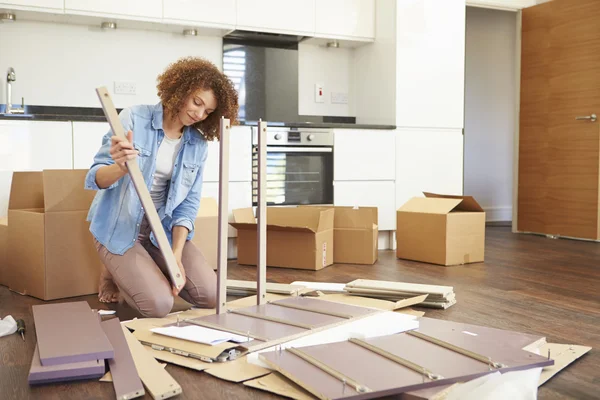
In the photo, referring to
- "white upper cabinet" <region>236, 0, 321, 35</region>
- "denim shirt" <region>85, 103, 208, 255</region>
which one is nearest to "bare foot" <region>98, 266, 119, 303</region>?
"denim shirt" <region>85, 103, 208, 255</region>

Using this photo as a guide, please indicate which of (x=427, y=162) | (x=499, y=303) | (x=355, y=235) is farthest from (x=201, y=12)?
(x=499, y=303)

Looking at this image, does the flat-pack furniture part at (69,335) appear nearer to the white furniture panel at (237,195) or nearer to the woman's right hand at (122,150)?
the woman's right hand at (122,150)

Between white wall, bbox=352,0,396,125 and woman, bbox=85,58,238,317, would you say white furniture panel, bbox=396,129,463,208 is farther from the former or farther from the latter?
woman, bbox=85,58,238,317

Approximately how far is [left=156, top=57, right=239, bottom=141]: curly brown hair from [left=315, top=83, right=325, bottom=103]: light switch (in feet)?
9.01

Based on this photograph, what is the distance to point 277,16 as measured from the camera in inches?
175

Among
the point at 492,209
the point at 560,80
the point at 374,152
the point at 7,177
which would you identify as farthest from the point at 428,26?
the point at 7,177

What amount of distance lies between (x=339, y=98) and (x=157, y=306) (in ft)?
10.6

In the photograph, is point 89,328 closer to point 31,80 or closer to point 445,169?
point 31,80

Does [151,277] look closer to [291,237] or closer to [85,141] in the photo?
[291,237]

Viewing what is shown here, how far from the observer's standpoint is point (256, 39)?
15.4 ft

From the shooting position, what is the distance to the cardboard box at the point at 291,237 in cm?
359

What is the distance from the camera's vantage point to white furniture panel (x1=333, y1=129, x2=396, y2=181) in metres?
4.39

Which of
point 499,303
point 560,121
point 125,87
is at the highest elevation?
point 125,87

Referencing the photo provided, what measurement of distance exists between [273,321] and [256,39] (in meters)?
3.02
